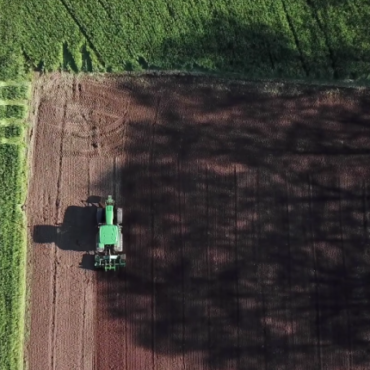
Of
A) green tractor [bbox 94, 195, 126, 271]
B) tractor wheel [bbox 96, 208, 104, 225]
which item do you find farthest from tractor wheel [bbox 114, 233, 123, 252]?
tractor wheel [bbox 96, 208, 104, 225]

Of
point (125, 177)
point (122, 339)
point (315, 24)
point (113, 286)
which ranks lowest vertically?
point (122, 339)

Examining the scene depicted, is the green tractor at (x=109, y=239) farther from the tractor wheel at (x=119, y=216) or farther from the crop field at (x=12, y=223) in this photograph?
the crop field at (x=12, y=223)

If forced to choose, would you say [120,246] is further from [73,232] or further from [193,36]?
[193,36]

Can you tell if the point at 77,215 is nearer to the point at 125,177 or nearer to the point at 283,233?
the point at 125,177

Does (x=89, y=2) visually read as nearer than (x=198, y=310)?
No

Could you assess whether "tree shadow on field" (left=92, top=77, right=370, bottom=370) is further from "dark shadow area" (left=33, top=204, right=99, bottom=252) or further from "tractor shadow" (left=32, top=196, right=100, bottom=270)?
"dark shadow area" (left=33, top=204, right=99, bottom=252)

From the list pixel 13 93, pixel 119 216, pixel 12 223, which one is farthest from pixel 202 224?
pixel 13 93

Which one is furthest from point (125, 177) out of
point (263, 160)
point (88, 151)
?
point (263, 160)
